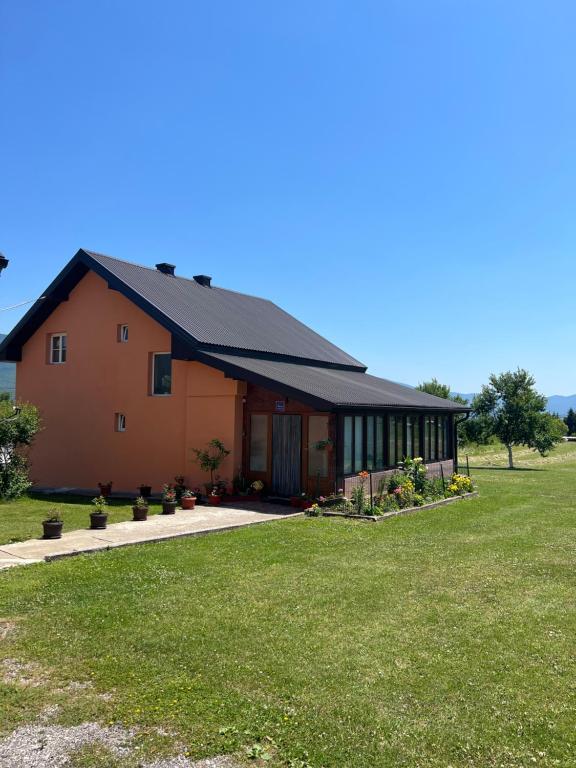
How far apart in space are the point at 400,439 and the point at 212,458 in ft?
20.1

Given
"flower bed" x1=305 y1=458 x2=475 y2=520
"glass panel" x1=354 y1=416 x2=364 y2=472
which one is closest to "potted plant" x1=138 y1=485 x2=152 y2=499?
"flower bed" x1=305 y1=458 x2=475 y2=520

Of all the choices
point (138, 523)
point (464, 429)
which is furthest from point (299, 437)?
point (464, 429)

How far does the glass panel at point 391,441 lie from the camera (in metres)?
18.3

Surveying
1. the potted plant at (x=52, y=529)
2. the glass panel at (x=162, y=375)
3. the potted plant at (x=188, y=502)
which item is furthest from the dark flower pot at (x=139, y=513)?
the glass panel at (x=162, y=375)

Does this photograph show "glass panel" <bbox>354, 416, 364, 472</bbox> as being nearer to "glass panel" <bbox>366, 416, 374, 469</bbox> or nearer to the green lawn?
"glass panel" <bbox>366, 416, 374, 469</bbox>

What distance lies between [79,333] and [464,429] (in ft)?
91.8

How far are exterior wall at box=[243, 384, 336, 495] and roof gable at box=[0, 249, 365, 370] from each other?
2.07 meters

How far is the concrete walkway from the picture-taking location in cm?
964

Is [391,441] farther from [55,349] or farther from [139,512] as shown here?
[55,349]

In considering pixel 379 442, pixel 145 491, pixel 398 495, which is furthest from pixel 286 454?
pixel 145 491

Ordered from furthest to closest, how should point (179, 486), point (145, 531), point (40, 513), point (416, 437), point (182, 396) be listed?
point (416, 437)
point (182, 396)
point (179, 486)
point (40, 513)
point (145, 531)

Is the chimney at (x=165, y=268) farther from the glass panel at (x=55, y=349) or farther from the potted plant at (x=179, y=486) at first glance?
the potted plant at (x=179, y=486)

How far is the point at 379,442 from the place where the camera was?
58.6 feet

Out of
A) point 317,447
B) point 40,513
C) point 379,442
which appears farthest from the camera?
point 379,442
